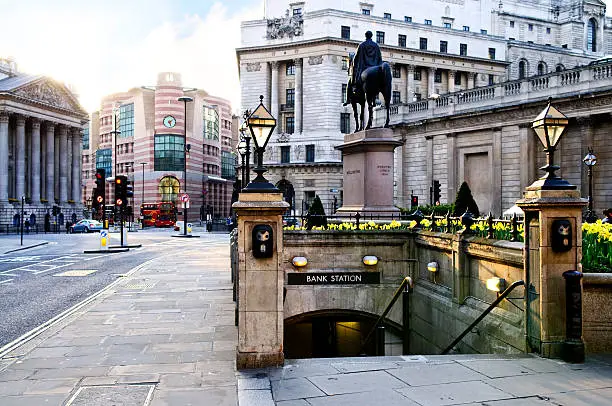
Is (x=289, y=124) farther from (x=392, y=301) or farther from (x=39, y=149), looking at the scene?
(x=392, y=301)

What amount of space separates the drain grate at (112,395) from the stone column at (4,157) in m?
76.5

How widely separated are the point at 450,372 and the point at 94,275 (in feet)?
60.0

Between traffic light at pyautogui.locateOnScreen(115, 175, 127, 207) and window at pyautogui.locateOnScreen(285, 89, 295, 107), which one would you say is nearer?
traffic light at pyautogui.locateOnScreen(115, 175, 127, 207)

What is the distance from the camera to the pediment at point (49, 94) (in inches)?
3159

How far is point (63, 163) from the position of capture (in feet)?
292

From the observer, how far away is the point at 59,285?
19562mm

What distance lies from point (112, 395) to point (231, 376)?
168 cm

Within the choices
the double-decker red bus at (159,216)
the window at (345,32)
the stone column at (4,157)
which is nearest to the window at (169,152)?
the double-decker red bus at (159,216)

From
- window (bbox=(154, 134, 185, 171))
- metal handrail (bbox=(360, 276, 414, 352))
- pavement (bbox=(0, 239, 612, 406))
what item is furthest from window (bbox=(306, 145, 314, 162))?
pavement (bbox=(0, 239, 612, 406))

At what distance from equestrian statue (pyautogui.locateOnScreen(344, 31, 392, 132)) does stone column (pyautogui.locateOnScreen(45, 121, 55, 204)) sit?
75.5m

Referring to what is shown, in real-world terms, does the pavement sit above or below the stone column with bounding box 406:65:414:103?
below

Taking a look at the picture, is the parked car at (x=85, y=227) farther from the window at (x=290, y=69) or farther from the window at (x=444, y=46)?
the window at (x=444, y=46)

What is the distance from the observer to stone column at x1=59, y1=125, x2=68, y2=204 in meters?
87.9

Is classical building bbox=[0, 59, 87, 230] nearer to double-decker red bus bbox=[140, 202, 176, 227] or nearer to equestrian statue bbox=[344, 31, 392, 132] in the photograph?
double-decker red bus bbox=[140, 202, 176, 227]
